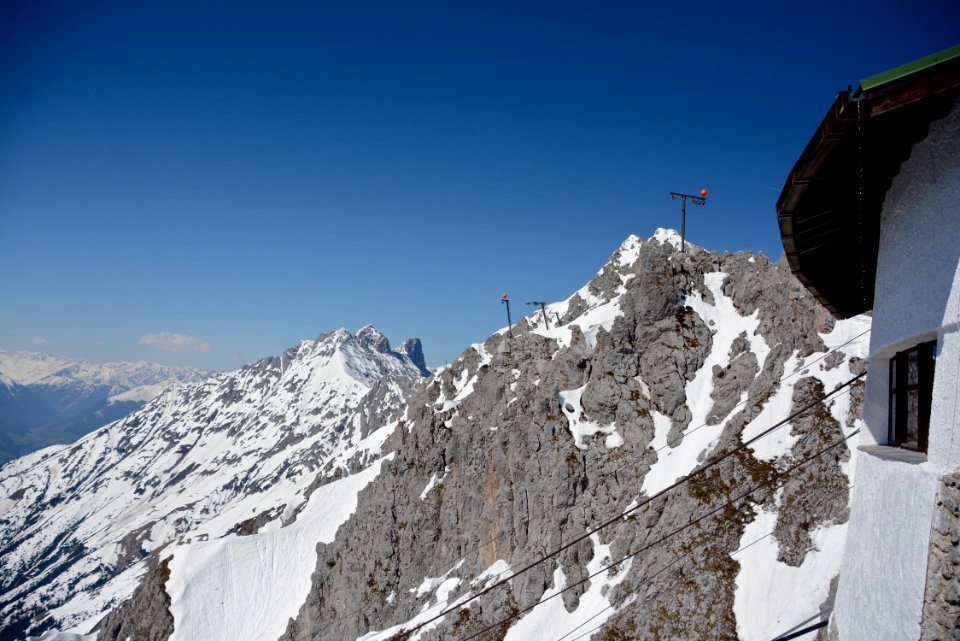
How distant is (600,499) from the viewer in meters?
52.4

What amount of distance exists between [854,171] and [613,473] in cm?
4766

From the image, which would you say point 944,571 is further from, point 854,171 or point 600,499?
point 600,499

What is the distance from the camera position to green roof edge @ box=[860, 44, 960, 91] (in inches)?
258

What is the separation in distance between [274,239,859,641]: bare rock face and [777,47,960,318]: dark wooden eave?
3125 centimetres

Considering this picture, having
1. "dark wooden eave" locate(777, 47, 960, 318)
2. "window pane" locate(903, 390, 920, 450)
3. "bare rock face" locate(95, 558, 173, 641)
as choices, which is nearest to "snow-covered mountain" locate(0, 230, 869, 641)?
"bare rock face" locate(95, 558, 173, 641)

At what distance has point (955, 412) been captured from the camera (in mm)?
7141

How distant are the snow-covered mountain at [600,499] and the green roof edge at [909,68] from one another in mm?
29745

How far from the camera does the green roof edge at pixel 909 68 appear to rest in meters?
6.55

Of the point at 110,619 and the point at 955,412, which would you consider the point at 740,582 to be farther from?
the point at 110,619

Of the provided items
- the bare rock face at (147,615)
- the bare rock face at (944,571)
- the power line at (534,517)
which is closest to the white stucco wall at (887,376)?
the bare rock face at (944,571)

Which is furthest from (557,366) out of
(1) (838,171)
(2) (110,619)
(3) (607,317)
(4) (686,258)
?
(2) (110,619)

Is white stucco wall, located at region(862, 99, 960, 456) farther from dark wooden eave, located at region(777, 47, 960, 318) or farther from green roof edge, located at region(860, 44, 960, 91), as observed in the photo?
green roof edge, located at region(860, 44, 960, 91)

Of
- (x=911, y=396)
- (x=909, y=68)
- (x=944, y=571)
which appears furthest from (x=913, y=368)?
(x=909, y=68)

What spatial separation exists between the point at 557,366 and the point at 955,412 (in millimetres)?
56847
